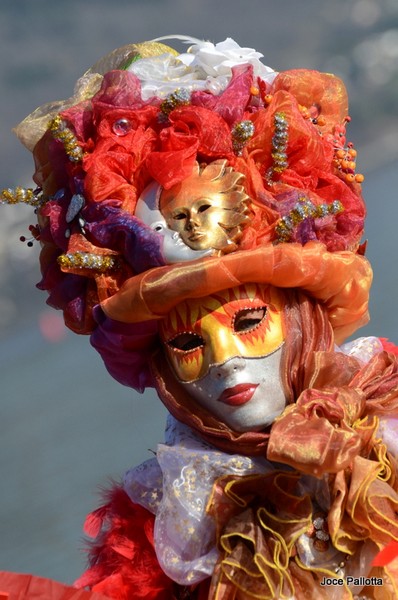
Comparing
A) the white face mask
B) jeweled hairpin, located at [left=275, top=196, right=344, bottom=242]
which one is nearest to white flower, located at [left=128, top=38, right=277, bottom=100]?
jeweled hairpin, located at [left=275, top=196, right=344, bottom=242]

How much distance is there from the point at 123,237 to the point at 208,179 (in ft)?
0.61

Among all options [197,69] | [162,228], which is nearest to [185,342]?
[162,228]

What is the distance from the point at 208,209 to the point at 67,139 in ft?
1.00

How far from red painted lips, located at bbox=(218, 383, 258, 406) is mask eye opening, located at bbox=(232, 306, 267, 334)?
0.10 metres

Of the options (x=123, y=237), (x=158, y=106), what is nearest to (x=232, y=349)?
(x=123, y=237)

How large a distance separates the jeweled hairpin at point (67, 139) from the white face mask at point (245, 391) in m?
0.47

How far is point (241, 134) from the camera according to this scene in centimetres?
204

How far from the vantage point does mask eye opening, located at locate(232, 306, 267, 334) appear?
6.53 ft

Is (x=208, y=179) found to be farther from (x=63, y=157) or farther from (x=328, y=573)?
(x=328, y=573)

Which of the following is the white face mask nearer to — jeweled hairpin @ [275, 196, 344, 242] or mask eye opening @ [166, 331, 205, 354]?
mask eye opening @ [166, 331, 205, 354]

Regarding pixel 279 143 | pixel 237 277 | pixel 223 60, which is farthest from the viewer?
pixel 223 60

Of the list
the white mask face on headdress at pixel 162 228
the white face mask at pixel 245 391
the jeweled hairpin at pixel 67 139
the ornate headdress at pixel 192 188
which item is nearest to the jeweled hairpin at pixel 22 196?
the ornate headdress at pixel 192 188

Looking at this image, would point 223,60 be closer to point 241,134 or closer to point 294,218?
point 241,134

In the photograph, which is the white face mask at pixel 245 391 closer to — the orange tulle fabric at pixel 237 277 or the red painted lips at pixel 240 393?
the red painted lips at pixel 240 393
